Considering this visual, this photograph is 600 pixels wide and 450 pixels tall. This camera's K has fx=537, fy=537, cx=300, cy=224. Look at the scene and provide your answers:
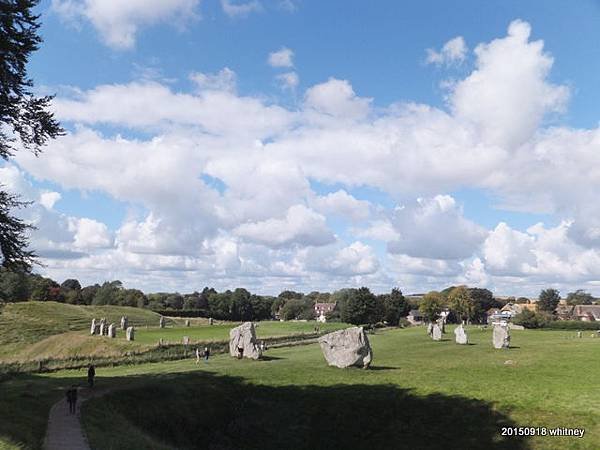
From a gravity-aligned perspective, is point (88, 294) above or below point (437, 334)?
above

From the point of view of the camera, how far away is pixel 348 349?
40438mm

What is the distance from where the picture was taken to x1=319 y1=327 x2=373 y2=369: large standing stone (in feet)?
132

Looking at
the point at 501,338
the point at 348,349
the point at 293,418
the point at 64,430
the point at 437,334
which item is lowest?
the point at 293,418

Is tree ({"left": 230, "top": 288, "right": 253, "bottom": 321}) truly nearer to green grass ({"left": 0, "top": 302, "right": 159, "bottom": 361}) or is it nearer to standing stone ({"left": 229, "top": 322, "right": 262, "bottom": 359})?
green grass ({"left": 0, "top": 302, "right": 159, "bottom": 361})

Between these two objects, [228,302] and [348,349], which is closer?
[348,349]

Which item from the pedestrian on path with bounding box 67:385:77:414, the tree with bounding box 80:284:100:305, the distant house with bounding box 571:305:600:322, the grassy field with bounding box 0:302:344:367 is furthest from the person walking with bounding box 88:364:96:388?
the distant house with bounding box 571:305:600:322

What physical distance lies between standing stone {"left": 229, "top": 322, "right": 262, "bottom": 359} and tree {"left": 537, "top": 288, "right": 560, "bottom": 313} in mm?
168563

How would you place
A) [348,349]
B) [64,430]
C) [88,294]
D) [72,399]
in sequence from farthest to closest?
[88,294], [348,349], [72,399], [64,430]

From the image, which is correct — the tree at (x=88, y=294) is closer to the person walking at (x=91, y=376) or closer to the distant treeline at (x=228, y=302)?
the distant treeline at (x=228, y=302)

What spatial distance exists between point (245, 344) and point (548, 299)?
17239 centimetres

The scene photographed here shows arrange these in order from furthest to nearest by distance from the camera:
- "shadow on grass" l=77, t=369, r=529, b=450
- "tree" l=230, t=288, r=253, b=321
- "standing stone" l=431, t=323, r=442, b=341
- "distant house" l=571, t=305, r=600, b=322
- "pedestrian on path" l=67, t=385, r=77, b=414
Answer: "distant house" l=571, t=305, r=600, b=322 < "tree" l=230, t=288, r=253, b=321 < "standing stone" l=431, t=323, r=442, b=341 < "shadow on grass" l=77, t=369, r=529, b=450 < "pedestrian on path" l=67, t=385, r=77, b=414

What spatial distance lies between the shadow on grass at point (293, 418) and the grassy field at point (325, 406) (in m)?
0.06

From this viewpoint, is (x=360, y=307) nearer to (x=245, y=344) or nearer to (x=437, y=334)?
(x=437, y=334)

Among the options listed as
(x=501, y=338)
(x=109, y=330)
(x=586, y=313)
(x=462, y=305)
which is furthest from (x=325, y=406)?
(x=586, y=313)
